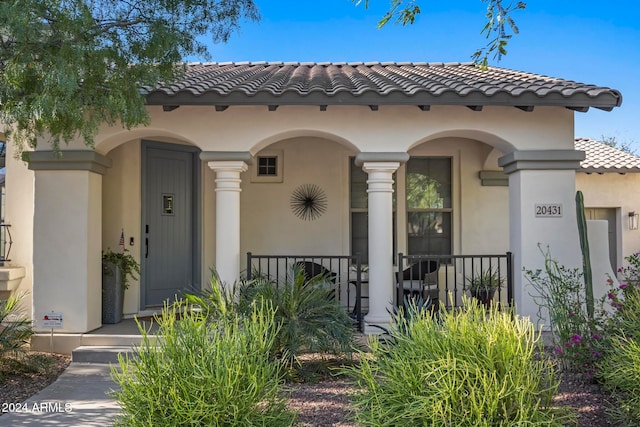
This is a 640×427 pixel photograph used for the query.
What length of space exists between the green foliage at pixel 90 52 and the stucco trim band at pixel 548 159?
3.72 meters

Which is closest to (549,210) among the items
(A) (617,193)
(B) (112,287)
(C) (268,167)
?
(C) (268,167)

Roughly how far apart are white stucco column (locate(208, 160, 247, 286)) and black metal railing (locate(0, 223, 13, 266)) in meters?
3.19

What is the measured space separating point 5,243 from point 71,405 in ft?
13.3

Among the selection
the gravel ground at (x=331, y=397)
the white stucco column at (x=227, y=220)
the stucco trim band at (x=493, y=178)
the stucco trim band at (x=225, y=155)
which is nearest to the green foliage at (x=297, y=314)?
the gravel ground at (x=331, y=397)

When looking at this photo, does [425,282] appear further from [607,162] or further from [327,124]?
[607,162]

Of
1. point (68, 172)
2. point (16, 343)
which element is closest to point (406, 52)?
point (68, 172)

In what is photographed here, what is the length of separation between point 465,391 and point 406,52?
9.08 metres

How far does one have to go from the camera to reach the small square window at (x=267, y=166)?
31.4ft

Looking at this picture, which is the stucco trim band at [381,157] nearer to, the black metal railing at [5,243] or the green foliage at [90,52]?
the green foliage at [90,52]

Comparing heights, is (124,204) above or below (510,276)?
above

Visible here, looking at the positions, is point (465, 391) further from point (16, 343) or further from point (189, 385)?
point (16, 343)

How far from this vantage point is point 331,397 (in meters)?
4.88

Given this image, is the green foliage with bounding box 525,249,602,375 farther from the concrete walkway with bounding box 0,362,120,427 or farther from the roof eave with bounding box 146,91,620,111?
the concrete walkway with bounding box 0,362,120,427

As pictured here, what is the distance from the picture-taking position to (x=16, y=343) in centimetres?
594
